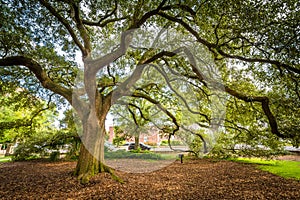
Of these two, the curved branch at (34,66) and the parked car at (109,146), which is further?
the parked car at (109,146)

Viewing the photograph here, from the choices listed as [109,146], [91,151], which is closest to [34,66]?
[91,151]

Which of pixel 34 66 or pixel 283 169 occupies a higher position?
pixel 34 66

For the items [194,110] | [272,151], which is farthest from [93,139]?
[272,151]

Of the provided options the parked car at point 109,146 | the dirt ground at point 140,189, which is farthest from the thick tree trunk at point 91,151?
the parked car at point 109,146

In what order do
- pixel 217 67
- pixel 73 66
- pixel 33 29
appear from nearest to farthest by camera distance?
pixel 33 29
pixel 217 67
pixel 73 66

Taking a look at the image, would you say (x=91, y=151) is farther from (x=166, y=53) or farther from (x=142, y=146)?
(x=142, y=146)

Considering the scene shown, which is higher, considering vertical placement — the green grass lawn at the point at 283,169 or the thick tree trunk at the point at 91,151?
the thick tree trunk at the point at 91,151

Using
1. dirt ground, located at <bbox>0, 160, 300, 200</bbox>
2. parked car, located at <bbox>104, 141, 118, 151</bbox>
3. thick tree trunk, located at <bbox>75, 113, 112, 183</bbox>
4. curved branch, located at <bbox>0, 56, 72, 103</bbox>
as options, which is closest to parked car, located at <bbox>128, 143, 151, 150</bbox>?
parked car, located at <bbox>104, 141, 118, 151</bbox>

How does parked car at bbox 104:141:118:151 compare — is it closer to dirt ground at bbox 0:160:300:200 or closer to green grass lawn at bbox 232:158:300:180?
dirt ground at bbox 0:160:300:200

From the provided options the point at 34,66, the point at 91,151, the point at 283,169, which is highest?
the point at 34,66

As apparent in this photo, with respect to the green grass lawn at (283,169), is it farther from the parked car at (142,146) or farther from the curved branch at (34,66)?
the parked car at (142,146)

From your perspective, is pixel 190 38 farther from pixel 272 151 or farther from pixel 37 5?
pixel 272 151

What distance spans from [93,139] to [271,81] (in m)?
6.15

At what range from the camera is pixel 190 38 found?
24.1 feet
